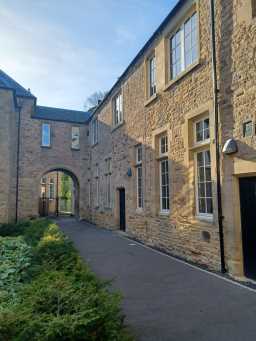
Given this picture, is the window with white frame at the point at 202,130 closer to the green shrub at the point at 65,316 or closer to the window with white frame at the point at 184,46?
the window with white frame at the point at 184,46

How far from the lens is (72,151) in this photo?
2142cm

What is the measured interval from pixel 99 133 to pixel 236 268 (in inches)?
532

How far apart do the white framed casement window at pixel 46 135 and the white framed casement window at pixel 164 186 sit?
12.8 metres

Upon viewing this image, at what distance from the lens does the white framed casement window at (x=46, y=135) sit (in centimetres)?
→ 2048

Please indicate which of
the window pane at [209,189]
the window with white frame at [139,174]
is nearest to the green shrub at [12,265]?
the window pane at [209,189]

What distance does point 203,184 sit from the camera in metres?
7.46

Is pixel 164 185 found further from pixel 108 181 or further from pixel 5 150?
pixel 5 150

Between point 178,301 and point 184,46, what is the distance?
22.6ft

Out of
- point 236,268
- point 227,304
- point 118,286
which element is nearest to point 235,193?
point 236,268

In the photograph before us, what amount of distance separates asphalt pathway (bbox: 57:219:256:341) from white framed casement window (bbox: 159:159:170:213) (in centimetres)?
189

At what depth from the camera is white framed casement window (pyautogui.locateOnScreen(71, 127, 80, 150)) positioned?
21591 mm

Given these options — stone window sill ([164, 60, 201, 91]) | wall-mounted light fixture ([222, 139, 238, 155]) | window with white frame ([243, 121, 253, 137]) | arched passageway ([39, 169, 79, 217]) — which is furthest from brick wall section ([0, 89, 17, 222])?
arched passageway ([39, 169, 79, 217])

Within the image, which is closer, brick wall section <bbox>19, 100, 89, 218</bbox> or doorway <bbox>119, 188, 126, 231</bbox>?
doorway <bbox>119, 188, 126, 231</bbox>

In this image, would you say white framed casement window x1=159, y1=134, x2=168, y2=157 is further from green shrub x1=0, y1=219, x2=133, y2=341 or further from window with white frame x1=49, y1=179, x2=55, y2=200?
window with white frame x1=49, y1=179, x2=55, y2=200
